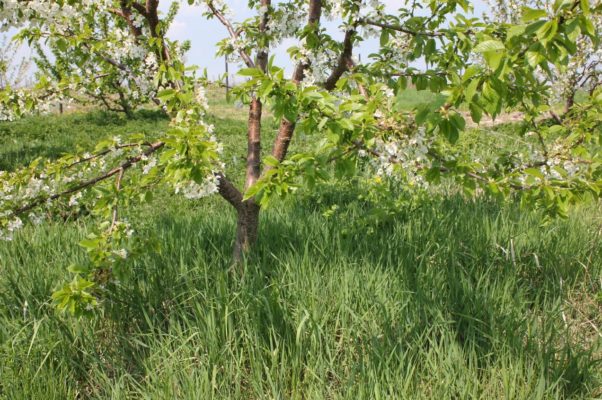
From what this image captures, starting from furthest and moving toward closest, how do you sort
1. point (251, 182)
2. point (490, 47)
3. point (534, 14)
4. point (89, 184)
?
1. point (251, 182)
2. point (89, 184)
3. point (490, 47)
4. point (534, 14)

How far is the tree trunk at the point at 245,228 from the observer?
9.05 ft

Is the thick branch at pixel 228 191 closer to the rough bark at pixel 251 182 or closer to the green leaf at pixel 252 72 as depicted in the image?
the rough bark at pixel 251 182

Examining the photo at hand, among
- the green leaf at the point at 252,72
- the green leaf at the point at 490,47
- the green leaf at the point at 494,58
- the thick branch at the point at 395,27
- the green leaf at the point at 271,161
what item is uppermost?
the thick branch at the point at 395,27

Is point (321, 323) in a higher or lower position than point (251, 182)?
lower

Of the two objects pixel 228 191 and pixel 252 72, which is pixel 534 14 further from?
pixel 228 191

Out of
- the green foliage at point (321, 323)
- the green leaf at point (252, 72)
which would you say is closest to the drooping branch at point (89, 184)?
the green foliage at point (321, 323)

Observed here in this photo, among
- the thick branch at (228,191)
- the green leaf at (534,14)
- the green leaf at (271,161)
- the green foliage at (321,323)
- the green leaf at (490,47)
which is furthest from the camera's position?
the thick branch at (228,191)

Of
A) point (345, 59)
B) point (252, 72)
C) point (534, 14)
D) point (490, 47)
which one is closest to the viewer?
point (534, 14)

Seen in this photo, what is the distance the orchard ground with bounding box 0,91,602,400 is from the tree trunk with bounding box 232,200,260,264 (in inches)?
4.0

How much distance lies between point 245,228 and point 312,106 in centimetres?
131

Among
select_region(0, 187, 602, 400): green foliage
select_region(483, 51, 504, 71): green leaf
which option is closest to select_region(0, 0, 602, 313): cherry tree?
select_region(483, 51, 504, 71): green leaf

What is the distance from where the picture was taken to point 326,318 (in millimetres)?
2320

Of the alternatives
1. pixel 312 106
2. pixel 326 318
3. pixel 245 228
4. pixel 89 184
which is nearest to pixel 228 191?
pixel 245 228

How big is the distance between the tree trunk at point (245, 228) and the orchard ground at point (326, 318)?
0.10 meters
